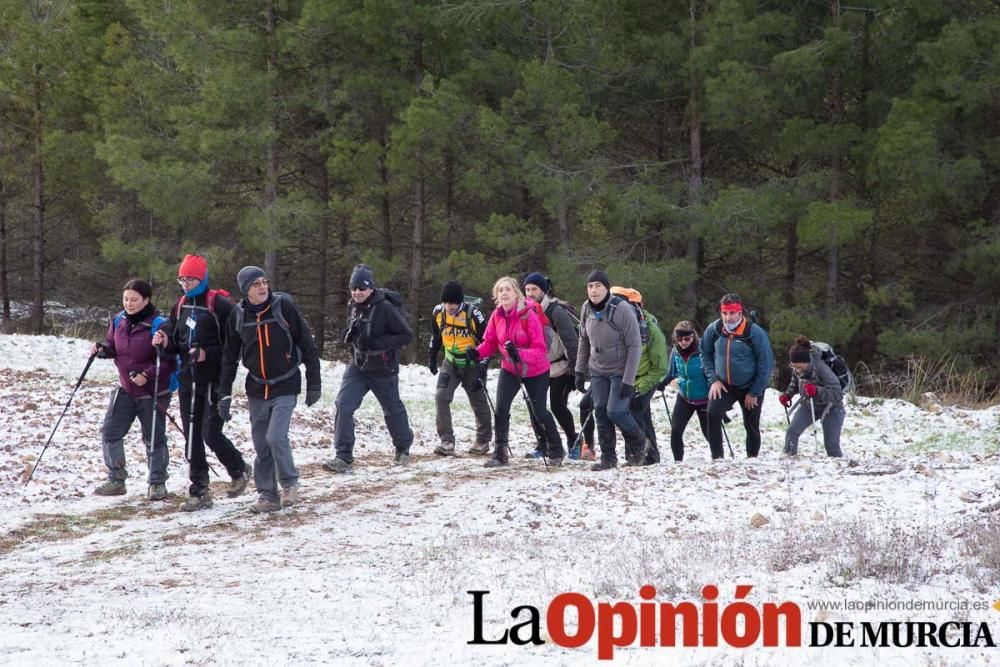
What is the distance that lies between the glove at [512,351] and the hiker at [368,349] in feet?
3.29

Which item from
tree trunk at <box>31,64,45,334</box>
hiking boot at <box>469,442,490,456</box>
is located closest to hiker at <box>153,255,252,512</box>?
hiking boot at <box>469,442,490,456</box>

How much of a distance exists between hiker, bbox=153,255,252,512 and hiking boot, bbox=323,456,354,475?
6.54 feet

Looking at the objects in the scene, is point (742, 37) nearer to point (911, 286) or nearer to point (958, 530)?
point (911, 286)

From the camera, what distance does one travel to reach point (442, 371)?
1208cm

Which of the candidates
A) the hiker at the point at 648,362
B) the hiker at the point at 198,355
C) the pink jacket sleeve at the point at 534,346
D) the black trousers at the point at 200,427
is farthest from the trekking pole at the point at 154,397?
the hiker at the point at 648,362

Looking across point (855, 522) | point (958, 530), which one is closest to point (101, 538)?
point (855, 522)

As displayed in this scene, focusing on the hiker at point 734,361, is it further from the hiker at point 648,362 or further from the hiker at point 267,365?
the hiker at point 267,365

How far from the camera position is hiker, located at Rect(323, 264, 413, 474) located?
1089 cm

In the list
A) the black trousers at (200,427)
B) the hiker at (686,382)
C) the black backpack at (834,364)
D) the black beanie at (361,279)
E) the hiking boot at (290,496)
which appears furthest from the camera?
the hiker at (686,382)

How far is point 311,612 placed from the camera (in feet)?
19.7

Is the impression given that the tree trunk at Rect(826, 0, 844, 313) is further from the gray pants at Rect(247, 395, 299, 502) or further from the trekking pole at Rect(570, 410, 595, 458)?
the gray pants at Rect(247, 395, 299, 502)

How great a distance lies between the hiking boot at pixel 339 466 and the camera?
11281mm

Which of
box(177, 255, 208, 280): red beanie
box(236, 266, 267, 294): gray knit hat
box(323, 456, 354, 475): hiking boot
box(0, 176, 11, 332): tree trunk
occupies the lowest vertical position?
box(323, 456, 354, 475): hiking boot

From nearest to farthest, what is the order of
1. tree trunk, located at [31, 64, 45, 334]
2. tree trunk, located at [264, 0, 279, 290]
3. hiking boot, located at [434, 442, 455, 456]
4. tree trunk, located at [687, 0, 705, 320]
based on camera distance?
hiking boot, located at [434, 442, 455, 456]
tree trunk, located at [687, 0, 705, 320]
tree trunk, located at [264, 0, 279, 290]
tree trunk, located at [31, 64, 45, 334]
